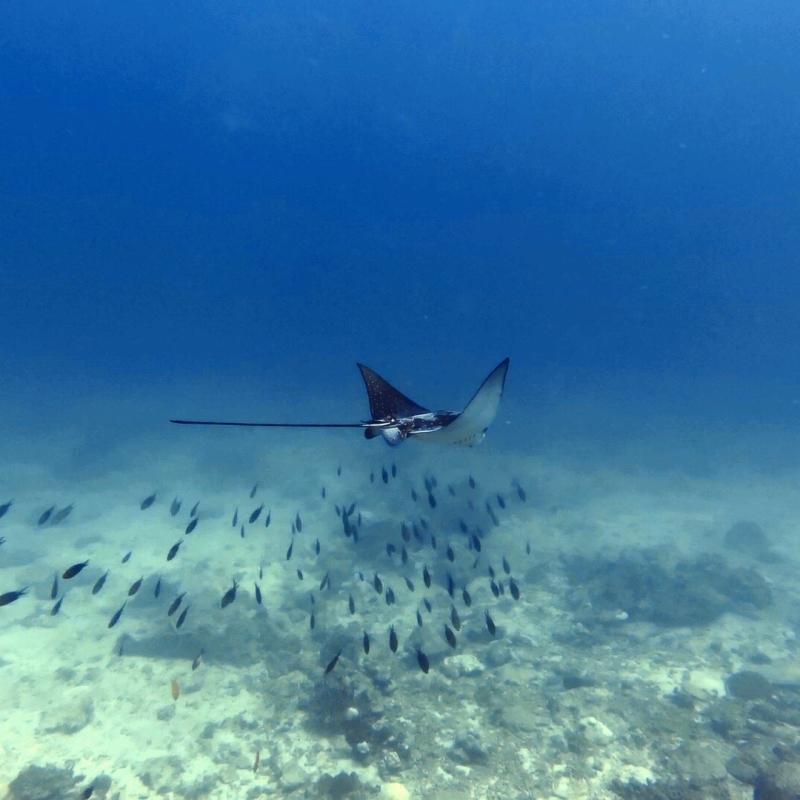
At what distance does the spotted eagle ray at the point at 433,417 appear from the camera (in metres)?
4.67

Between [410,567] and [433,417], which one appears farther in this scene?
[410,567]

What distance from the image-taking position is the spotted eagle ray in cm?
467

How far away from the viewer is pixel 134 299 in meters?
121

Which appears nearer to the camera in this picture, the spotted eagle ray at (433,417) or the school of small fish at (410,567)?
the spotted eagle ray at (433,417)

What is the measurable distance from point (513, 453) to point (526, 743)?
2092 centimetres

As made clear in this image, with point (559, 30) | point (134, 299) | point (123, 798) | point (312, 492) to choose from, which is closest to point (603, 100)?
point (559, 30)

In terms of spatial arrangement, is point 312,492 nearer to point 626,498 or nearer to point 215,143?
point 626,498

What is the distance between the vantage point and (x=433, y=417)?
5.98 metres

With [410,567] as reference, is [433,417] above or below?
above

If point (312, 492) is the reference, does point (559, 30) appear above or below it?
above

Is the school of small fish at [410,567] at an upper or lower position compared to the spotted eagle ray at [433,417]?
lower

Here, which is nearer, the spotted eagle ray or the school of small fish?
the spotted eagle ray

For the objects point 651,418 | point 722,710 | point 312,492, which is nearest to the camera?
point 722,710

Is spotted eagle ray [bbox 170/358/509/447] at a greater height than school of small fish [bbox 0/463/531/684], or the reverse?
spotted eagle ray [bbox 170/358/509/447]
